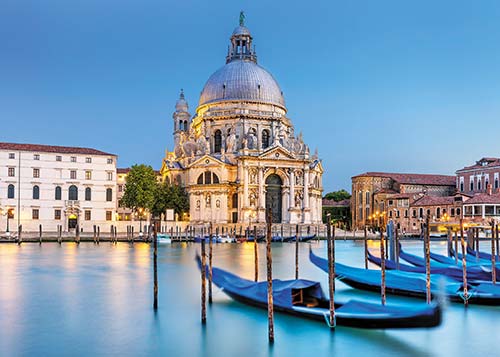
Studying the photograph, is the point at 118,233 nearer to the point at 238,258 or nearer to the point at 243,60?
the point at 238,258

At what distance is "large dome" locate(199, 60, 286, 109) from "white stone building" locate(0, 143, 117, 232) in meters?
10.6

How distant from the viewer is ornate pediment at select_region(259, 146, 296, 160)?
4019cm

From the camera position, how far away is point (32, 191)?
116 feet

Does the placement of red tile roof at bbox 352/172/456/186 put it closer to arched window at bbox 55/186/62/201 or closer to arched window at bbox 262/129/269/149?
arched window at bbox 262/129/269/149

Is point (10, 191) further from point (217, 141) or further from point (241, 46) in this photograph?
point (241, 46)

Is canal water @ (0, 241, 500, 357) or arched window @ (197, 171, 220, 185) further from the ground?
arched window @ (197, 171, 220, 185)

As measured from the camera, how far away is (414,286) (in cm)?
1282

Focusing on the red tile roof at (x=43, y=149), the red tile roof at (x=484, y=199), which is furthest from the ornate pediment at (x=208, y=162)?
the red tile roof at (x=484, y=199)

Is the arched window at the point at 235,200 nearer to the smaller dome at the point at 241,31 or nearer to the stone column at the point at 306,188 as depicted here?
the stone column at the point at 306,188

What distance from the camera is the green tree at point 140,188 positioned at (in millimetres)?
37656

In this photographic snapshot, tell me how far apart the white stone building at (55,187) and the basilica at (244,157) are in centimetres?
655

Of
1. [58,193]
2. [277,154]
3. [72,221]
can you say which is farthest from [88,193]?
[277,154]

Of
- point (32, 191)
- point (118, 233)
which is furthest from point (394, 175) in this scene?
point (32, 191)

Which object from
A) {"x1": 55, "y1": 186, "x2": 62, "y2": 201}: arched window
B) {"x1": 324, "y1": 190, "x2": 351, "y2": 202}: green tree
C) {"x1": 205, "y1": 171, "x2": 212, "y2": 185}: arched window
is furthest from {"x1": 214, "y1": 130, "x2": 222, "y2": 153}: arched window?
{"x1": 324, "y1": 190, "x2": 351, "y2": 202}: green tree
